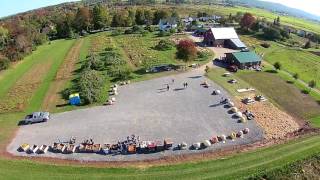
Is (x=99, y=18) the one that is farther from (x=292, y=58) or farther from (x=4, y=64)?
(x=292, y=58)

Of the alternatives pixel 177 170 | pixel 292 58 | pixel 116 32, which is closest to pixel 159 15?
pixel 116 32

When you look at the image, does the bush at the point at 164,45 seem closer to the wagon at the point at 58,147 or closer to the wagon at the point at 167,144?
the wagon at the point at 167,144

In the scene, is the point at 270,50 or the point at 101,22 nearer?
the point at 270,50

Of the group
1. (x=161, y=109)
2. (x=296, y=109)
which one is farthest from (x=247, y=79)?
(x=161, y=109)

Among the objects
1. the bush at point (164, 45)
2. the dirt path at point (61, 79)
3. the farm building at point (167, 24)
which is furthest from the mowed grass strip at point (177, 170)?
the farm building at point (167, 24)

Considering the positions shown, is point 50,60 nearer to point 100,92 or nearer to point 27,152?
point 100,92

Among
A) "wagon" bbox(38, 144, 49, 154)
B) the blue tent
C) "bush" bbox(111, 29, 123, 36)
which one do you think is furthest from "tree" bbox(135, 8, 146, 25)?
"wagon" bbox(38, 144, 49, 154)
